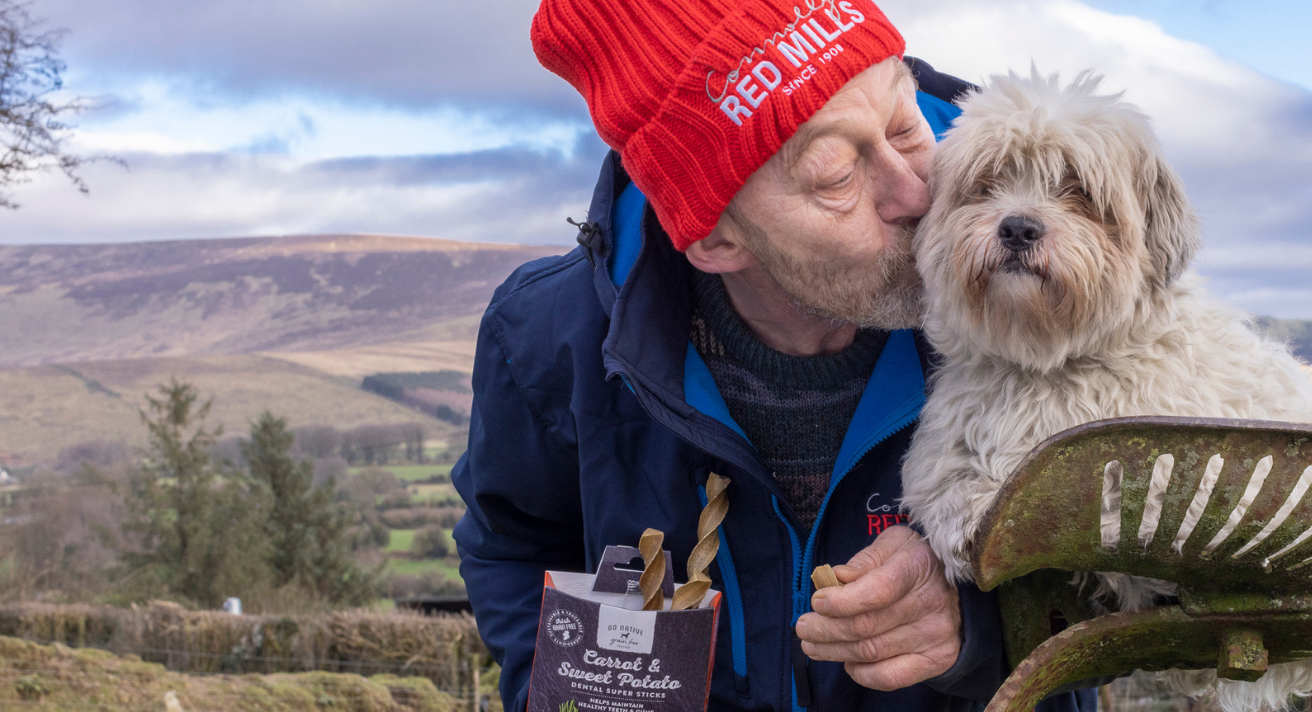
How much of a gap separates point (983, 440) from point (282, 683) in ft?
29.2

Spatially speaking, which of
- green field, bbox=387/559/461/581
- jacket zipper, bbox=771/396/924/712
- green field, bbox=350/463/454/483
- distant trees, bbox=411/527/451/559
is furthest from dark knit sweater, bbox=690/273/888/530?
green field, bbox=350/463/454/483

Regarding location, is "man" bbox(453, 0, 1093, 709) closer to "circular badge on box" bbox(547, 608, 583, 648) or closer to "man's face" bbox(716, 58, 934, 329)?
"man's face" bbox(716, 58, 934, 329)

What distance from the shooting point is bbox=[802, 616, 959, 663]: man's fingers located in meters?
1.81

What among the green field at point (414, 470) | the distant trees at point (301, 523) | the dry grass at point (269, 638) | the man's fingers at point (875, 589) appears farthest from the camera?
the green field at point (414, 470)

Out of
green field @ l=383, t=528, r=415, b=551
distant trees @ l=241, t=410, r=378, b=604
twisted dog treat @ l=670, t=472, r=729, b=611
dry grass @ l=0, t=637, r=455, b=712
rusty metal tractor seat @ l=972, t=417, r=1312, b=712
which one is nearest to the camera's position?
rusty metal tractor seat @ l=972, t=417, r=1312, b=712

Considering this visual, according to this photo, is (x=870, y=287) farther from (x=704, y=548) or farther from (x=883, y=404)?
(x=704, y=548)

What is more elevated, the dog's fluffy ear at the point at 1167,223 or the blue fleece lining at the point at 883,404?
the dog's fluffy ear at the point at 1167,223

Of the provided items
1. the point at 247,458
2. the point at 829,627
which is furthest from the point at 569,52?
the point at 247,458

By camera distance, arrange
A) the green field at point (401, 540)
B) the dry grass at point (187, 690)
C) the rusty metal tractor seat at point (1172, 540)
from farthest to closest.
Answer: the green field at point (401, 540), the dry grass at point (187, 690), the rusty metal tractor seat at point (1172, 540)

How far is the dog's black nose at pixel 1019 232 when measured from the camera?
5.85ft

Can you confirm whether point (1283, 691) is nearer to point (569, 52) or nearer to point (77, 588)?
point (569, 52)

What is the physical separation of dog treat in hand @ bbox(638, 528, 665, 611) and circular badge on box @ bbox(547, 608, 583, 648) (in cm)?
15

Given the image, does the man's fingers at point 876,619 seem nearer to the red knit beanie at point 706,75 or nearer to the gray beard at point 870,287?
the gray beard at point 870,287

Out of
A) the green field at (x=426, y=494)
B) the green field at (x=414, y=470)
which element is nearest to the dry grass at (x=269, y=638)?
the green field at (x=426, y=494)
